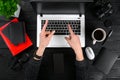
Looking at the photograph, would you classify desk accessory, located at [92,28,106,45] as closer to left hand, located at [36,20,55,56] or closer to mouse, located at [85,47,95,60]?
mouse, located at [85,47,95,60]

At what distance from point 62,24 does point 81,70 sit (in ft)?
1.00

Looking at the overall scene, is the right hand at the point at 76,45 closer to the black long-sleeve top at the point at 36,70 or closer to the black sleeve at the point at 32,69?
the black long-sleeve top at the point at 36,70

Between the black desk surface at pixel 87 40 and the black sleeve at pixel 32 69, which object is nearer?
the black sleeve at pixel 32 69

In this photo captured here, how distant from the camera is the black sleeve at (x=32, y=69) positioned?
1.39 metres

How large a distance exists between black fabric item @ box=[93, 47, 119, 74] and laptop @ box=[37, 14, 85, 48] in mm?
139

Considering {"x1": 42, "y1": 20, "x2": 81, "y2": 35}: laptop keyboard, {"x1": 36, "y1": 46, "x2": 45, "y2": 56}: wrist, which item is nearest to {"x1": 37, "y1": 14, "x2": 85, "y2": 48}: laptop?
{"x1": 42, "y1": 20, "x2": 81, "y2": 35}: laptop keyboard

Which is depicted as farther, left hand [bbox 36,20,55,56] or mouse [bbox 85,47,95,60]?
mouse [bbox 85,47,95,60]

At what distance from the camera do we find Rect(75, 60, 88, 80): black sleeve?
138 centimetres

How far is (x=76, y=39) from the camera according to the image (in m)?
1.38

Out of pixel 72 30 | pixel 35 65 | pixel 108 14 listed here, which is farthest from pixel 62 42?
pixel 108 14

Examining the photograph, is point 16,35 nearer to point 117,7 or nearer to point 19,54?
point 19,54

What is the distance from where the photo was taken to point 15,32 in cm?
146

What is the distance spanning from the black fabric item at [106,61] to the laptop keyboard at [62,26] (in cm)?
20

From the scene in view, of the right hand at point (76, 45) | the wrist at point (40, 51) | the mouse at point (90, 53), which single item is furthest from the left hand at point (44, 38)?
the mouse at point (90, 53)
